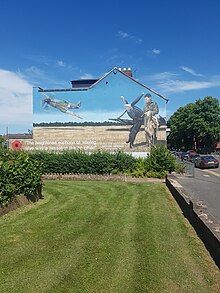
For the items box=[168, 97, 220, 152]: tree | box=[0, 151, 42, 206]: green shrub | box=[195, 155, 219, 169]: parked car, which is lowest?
box=[195, 155, 219, 169]: parked car

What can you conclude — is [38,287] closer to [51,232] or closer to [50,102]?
[51,232]

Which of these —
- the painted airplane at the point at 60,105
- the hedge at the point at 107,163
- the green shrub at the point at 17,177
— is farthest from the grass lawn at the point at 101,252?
the painted airplane at the point at 60,105

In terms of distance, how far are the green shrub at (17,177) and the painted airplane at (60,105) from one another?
29.3 metres

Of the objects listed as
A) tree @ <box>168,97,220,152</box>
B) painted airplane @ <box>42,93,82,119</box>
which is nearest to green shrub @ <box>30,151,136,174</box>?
painted airplane @ <box>42,93,82,119</box>

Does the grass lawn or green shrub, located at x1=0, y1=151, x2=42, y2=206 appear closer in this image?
the grass lawn

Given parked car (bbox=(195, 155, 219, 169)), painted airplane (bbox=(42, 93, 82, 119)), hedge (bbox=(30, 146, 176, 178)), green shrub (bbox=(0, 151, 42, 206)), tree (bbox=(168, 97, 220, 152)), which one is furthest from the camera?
tree (bbox=(168, 97, 220, 152))

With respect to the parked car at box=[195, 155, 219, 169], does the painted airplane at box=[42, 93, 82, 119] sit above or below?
above

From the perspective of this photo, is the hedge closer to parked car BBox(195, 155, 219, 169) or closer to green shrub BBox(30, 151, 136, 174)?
green shrub BBox(30, 151, 136, 174)

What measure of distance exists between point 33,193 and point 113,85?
3116cm

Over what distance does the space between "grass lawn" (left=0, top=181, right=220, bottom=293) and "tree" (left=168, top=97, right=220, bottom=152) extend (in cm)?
7051

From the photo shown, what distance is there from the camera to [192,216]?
37.0 feet

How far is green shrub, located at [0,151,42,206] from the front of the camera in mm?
12938

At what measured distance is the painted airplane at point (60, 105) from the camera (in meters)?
45.5

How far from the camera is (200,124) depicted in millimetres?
82000
